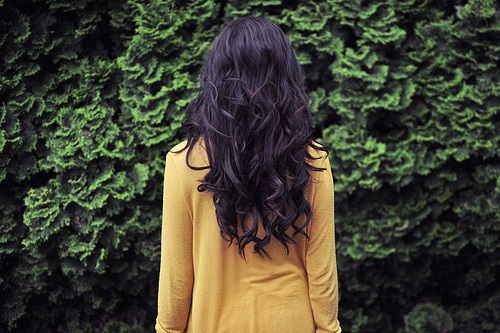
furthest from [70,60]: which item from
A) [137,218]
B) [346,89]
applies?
[346,89]

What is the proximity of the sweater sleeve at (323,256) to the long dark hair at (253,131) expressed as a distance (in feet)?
0.30

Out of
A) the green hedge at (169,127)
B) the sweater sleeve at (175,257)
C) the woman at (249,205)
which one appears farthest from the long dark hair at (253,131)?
the green hedge at (169,127)

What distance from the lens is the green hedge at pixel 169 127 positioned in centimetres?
324

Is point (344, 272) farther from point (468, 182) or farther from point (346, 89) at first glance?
point (346, 89)

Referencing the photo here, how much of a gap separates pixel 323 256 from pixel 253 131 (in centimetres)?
55

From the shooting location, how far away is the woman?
64.6 inches

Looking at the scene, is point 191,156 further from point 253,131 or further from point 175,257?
point 175,257

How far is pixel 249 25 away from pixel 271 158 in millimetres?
438

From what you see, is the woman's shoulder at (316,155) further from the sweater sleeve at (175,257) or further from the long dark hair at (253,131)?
the sweater sleeve at (175,257)

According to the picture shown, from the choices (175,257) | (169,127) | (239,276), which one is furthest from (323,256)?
(169,127)

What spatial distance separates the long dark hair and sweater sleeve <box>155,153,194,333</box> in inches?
4.1

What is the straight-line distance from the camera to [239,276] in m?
1.81

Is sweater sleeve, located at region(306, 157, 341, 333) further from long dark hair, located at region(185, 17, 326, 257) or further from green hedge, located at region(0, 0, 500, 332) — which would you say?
green hedge, located at region(0, 0, 500, 332)

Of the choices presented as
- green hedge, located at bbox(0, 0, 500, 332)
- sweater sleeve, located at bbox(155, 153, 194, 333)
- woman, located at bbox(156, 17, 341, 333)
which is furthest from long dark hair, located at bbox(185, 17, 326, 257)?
green hedge, located at bbox(0, 0, 500, 332)
